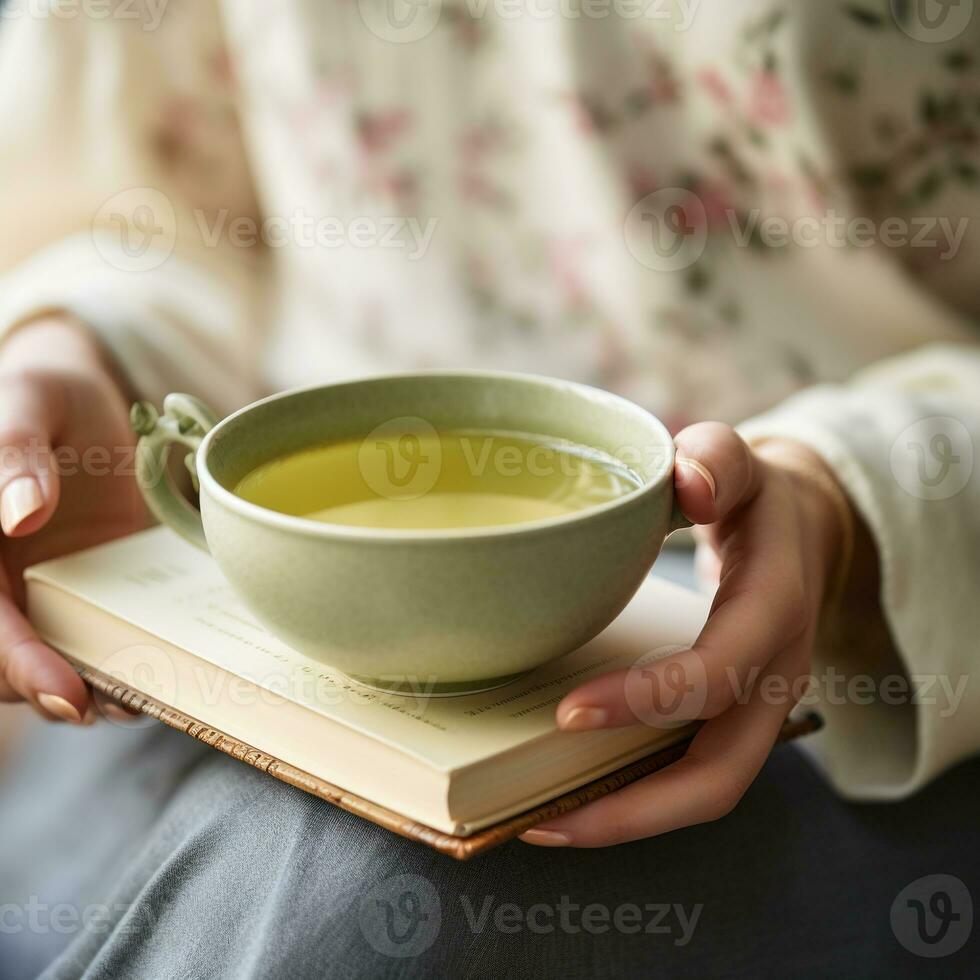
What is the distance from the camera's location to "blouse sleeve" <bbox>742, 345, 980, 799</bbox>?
0.60 m

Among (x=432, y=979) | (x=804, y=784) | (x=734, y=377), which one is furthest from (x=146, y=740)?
(x=734, y=377)

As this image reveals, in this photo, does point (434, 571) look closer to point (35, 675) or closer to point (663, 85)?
point (35, 675)

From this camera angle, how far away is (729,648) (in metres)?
0.45

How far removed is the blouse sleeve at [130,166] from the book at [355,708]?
0.30 meters

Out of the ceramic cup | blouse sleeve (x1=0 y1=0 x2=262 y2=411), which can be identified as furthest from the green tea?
blouse sleeve (x1=0 y1=0 x2=262 y2=411)

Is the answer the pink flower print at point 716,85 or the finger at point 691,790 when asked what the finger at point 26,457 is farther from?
the pink flower print at point 716,85

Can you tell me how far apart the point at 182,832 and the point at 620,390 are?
494mm

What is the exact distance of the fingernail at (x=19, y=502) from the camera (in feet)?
1.75

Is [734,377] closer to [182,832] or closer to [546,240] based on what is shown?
[546,240]

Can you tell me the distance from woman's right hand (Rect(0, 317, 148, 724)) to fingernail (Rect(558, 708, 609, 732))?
277 millimetres

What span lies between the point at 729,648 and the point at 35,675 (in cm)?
36

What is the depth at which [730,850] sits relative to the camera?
1.80ft

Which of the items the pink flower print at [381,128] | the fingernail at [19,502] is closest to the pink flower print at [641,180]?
the pink flower print at [381,128]

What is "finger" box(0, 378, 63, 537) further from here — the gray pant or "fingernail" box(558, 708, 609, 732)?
"fingernail" box(558, 708, 609, 732)
